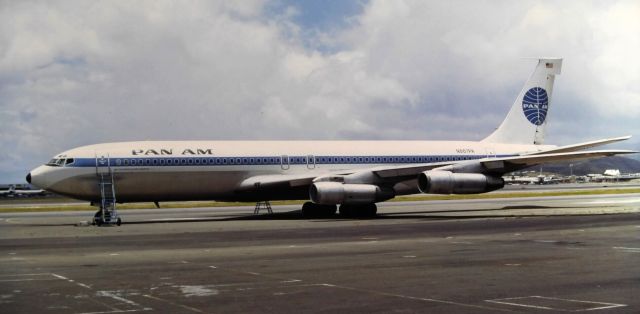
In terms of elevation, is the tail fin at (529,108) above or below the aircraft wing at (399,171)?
above

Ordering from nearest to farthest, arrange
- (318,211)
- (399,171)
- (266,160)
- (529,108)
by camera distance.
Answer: (399,171) → (266,160) → (318,211) → (529,108)

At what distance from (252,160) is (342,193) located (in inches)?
227

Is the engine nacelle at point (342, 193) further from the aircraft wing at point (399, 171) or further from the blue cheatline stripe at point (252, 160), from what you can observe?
the blue cheatline stripe at point (252, 160)

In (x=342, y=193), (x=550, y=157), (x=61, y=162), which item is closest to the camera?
(x=61, y=162)

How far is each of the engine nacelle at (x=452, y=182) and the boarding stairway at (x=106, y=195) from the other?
1426 centimetres

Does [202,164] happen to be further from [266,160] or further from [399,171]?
[399,171]

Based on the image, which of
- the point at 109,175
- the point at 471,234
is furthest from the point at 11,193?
the point at 471,234

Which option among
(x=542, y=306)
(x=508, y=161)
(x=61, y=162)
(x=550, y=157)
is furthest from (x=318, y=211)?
(x=542, y=306)

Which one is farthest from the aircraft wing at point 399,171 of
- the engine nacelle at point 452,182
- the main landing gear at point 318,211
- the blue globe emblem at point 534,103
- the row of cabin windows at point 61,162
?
the blue globe emblem at point 534,103

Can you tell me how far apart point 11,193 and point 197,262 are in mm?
122048

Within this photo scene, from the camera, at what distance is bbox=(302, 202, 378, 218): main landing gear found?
3981 centimetres

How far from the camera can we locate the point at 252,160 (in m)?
40.4

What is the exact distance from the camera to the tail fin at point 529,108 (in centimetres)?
5019

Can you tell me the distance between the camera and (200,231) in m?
30.0
